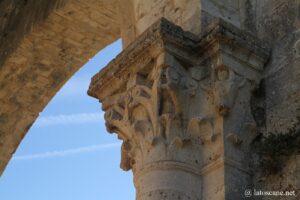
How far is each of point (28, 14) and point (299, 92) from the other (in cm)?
399

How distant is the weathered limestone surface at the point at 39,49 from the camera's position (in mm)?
6684

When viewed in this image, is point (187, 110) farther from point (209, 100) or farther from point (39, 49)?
point (39, 49)

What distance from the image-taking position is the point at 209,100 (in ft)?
11.8

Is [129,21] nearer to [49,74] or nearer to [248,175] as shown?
[248,175]

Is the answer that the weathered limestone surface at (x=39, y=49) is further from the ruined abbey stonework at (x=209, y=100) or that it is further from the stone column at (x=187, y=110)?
the stone column at (x=187, y=110)

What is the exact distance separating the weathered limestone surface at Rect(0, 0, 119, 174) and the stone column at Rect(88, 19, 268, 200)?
2836 millimetres

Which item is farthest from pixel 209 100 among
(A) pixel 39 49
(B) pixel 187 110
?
(A) pixel 39 49

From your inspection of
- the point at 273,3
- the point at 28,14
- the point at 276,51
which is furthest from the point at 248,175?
the point at 28,14

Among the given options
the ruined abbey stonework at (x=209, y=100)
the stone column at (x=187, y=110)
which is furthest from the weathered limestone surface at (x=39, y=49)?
the stone column at (x=187, y=110)

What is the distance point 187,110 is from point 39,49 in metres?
3.63

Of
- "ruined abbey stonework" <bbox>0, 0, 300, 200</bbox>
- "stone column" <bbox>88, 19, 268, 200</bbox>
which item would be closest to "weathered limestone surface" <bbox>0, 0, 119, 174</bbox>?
"ruined abbey stonework" <bbox>0, 0, 300, 200</bbox>

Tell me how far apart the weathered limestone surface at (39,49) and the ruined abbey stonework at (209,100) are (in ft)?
8.17

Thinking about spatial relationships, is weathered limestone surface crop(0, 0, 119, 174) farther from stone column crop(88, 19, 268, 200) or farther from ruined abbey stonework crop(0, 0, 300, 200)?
stone column crop(88, 19, 268, 200)

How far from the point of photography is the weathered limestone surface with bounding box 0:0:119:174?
6684 millimetres
